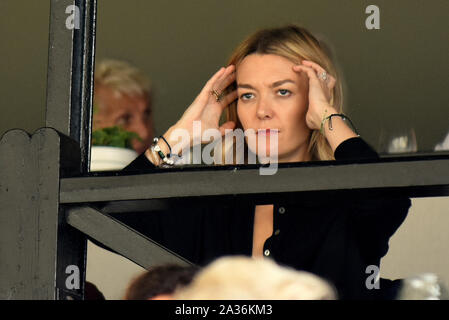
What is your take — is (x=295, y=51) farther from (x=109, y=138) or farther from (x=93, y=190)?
(x=93, y=190)

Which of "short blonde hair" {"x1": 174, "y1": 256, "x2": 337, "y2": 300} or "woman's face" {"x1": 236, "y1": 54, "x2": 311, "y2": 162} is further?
"woman's face" {"x1": 236, "y1": 54, "x2": 311, "y2": 162}

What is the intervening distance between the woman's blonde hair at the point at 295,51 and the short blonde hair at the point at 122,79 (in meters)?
1.24

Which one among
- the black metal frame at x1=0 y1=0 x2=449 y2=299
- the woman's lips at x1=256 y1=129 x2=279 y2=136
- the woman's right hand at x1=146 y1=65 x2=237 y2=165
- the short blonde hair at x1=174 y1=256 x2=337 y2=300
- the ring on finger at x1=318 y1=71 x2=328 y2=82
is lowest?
the short blonde hair at x1=174 y1=256 x2=337 y2=300

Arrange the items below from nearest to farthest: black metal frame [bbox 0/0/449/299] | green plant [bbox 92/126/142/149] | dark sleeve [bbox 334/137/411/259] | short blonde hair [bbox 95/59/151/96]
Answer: black metal frame [bbox 0/0/449/299], dark sleeve [bbox 334/137/411/259], green plant [bbox 92/126/142/149], short blonde hair [bbox 95/59/151/96]

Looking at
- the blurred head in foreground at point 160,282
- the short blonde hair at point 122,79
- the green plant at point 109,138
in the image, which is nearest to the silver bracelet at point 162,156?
the blurred head in foreground at point 160,282

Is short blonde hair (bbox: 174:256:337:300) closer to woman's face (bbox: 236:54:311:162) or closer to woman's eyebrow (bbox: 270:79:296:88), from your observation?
woman's face (bbox: 236:54:311:162)

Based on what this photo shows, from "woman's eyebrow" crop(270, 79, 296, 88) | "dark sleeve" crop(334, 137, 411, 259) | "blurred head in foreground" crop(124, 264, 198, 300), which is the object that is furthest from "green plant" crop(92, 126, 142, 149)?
"blurred head in foreground" crop(124, 264, 198, 300)

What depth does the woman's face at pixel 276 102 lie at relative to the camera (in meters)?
1.83

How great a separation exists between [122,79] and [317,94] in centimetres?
174

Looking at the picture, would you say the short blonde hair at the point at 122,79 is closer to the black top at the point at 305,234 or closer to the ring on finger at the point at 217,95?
the ring on finger at the point at 217,95

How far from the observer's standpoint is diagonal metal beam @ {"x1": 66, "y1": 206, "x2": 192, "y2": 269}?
1.00m

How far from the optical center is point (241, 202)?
987 mm

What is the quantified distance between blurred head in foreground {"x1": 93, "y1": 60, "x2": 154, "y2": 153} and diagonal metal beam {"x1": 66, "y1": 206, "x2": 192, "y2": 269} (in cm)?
193
